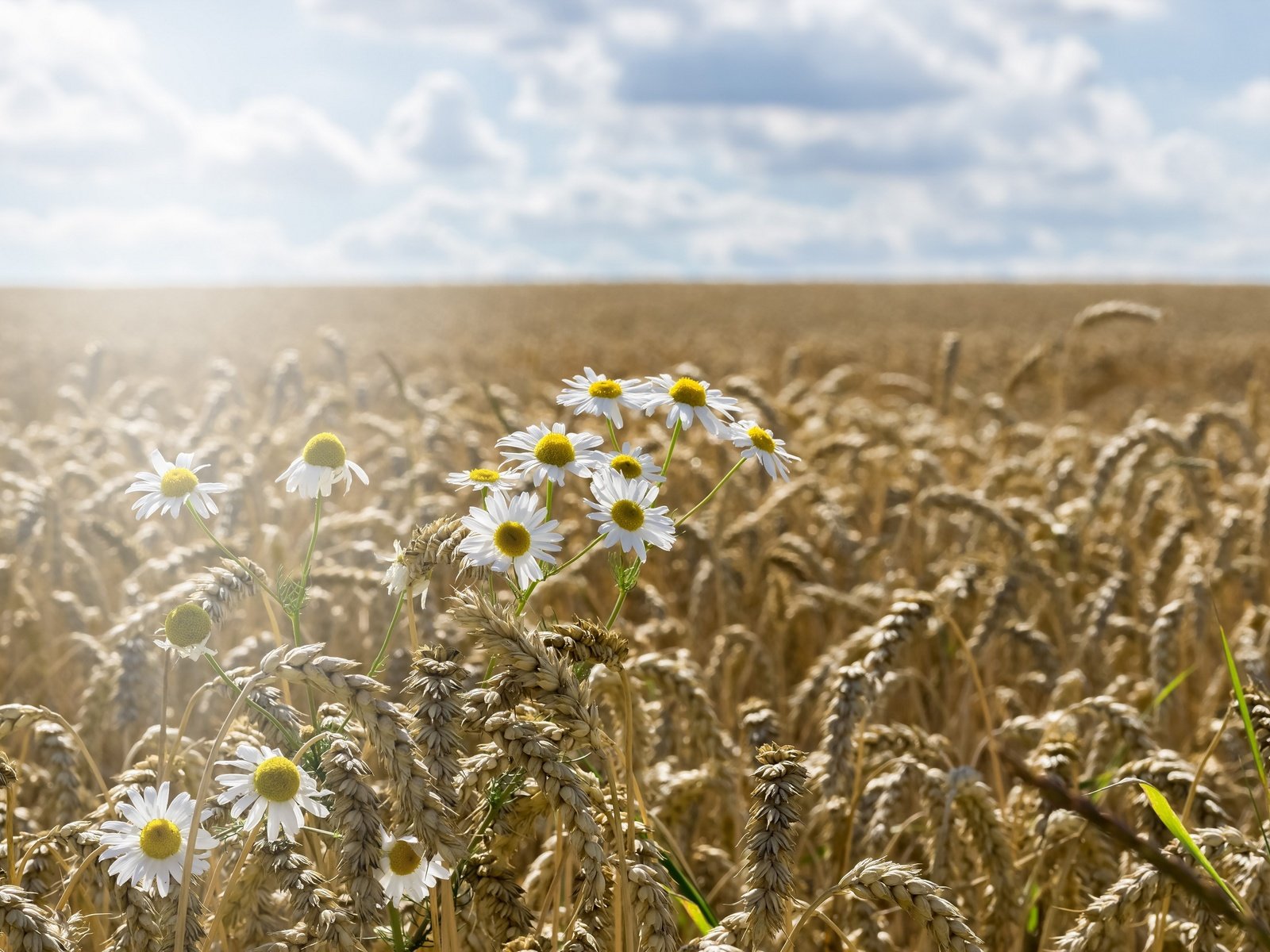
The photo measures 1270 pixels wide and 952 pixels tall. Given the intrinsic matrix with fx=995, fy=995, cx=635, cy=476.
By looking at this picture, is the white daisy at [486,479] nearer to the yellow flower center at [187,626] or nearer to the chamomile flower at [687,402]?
the chamomile flower at [687,402]

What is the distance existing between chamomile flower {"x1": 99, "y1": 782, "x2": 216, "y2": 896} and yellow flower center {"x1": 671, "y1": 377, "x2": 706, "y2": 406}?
3.13 feet

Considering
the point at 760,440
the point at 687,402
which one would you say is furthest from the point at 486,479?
the point at 760,440

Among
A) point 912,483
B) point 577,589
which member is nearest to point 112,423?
point 577,589

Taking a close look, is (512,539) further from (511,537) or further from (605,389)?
(605,389)

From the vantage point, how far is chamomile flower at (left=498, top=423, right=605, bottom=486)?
4.96 feet

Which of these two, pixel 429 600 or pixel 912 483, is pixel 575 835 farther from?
pixel 912 483

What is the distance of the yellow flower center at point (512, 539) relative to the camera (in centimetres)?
136

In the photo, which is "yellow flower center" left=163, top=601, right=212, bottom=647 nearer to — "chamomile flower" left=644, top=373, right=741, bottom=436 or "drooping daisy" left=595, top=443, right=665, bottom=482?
"drooping daisy" left=595, top=443, right=665, bottom=482

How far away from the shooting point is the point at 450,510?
13.9 feet

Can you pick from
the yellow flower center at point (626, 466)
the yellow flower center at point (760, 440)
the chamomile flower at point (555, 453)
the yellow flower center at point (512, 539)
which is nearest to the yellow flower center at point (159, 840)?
the yellow flower center at point (512, 539)

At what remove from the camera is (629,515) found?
1460mm

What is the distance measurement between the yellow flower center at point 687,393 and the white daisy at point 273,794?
835 mm

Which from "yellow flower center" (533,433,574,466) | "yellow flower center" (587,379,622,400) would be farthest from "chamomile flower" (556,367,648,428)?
"yellow flower center" (533,433,574,466)

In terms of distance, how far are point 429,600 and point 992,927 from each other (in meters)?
1.61
